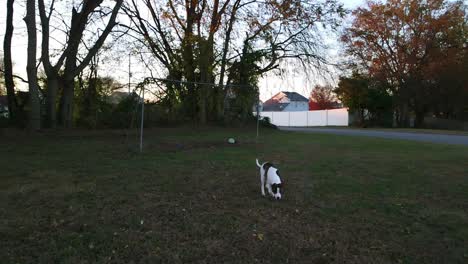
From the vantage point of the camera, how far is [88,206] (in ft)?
14.3

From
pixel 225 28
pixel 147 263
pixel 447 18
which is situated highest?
pixel 447 18

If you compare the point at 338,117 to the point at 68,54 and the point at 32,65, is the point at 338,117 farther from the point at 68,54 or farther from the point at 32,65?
the point at 32,65

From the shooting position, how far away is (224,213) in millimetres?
4246

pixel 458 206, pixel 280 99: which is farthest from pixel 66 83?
pixel 280 99

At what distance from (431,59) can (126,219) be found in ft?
109

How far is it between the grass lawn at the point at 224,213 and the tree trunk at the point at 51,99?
263 inches

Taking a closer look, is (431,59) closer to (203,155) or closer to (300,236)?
(203,155)

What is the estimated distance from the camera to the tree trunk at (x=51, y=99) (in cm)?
1369

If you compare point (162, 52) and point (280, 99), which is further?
point (280, 99)

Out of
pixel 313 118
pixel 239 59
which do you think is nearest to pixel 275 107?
pixel 313 118

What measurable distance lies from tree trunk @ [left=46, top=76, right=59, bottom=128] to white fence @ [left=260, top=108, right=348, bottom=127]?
24.3 meters

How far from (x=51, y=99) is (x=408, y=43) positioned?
29.8 metres

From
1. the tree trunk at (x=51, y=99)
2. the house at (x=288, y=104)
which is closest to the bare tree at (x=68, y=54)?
the tree trunk at (x=51, y=99)

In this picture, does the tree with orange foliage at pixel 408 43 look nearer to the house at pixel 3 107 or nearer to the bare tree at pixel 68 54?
the bare tree at pixel 68 54
